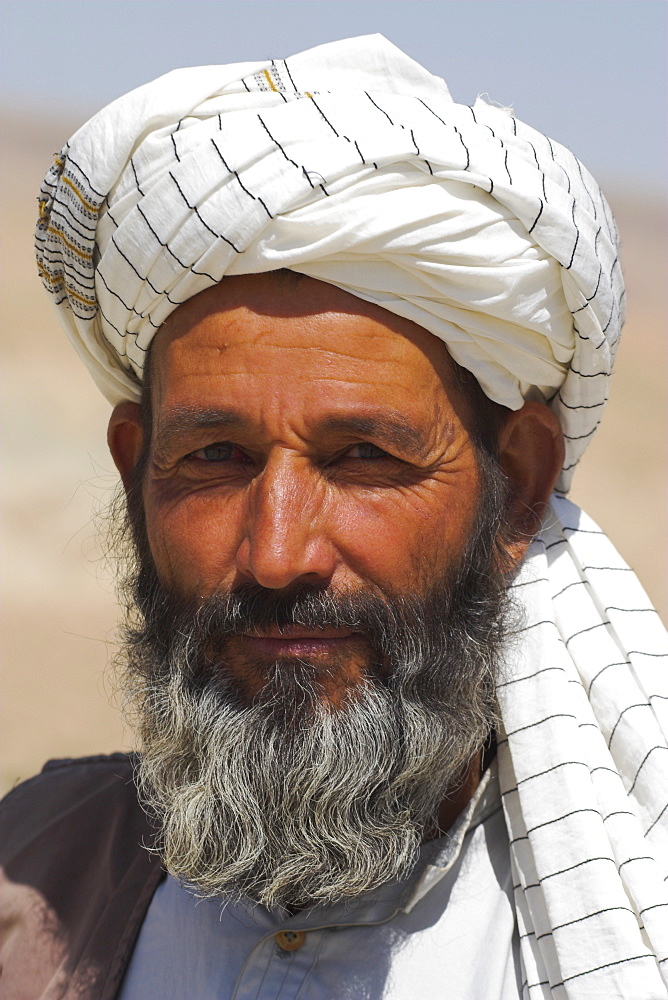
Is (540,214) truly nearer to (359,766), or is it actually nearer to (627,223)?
(359,766)

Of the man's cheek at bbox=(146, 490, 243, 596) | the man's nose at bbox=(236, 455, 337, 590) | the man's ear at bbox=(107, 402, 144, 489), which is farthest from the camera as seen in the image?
the man's ear at bbox=(107, 402, 144, 489)

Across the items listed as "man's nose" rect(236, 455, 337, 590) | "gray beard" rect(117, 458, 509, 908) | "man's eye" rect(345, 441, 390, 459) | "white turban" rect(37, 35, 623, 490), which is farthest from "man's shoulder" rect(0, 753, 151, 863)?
"white turban" rect(37, 35, 623, 490)

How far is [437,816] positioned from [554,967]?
0.40 metres

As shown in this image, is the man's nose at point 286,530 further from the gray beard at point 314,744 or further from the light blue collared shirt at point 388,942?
the light blue collared shirt at point 388,942

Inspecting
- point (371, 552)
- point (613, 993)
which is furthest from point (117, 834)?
point (613, 993)

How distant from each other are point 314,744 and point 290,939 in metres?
0.42

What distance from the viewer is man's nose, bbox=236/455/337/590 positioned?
1.80 metres

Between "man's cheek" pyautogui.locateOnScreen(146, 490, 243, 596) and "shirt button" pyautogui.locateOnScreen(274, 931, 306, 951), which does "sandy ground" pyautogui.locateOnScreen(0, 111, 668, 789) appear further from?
"shirt button" pyautogui.locateOnScreen(274, 931, 306, 951)

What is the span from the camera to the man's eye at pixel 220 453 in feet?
6.50

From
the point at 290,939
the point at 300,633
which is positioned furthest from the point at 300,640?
the point at 290,939

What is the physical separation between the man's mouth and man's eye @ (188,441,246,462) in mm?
347

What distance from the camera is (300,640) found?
1.90m

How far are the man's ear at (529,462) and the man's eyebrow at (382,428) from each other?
302mm

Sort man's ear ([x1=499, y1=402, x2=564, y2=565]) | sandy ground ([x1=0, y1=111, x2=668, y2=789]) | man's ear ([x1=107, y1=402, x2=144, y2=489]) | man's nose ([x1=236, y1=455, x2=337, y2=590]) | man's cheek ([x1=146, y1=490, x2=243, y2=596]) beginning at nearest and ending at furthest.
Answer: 1. man's nose ([x1=236, y1=455, x2=337, y2=590])
2. man's cheek ([x1=146, y1=490, x2=243, y2=596])
3. man's ear ([x1=499, y1=402, x2=564, y2=565])
4. man's ear ([x1=107, y1=402, x2=144, y2=489])
5. sandy ground ([x1=0, y1=111, x2=668, y2=789])
